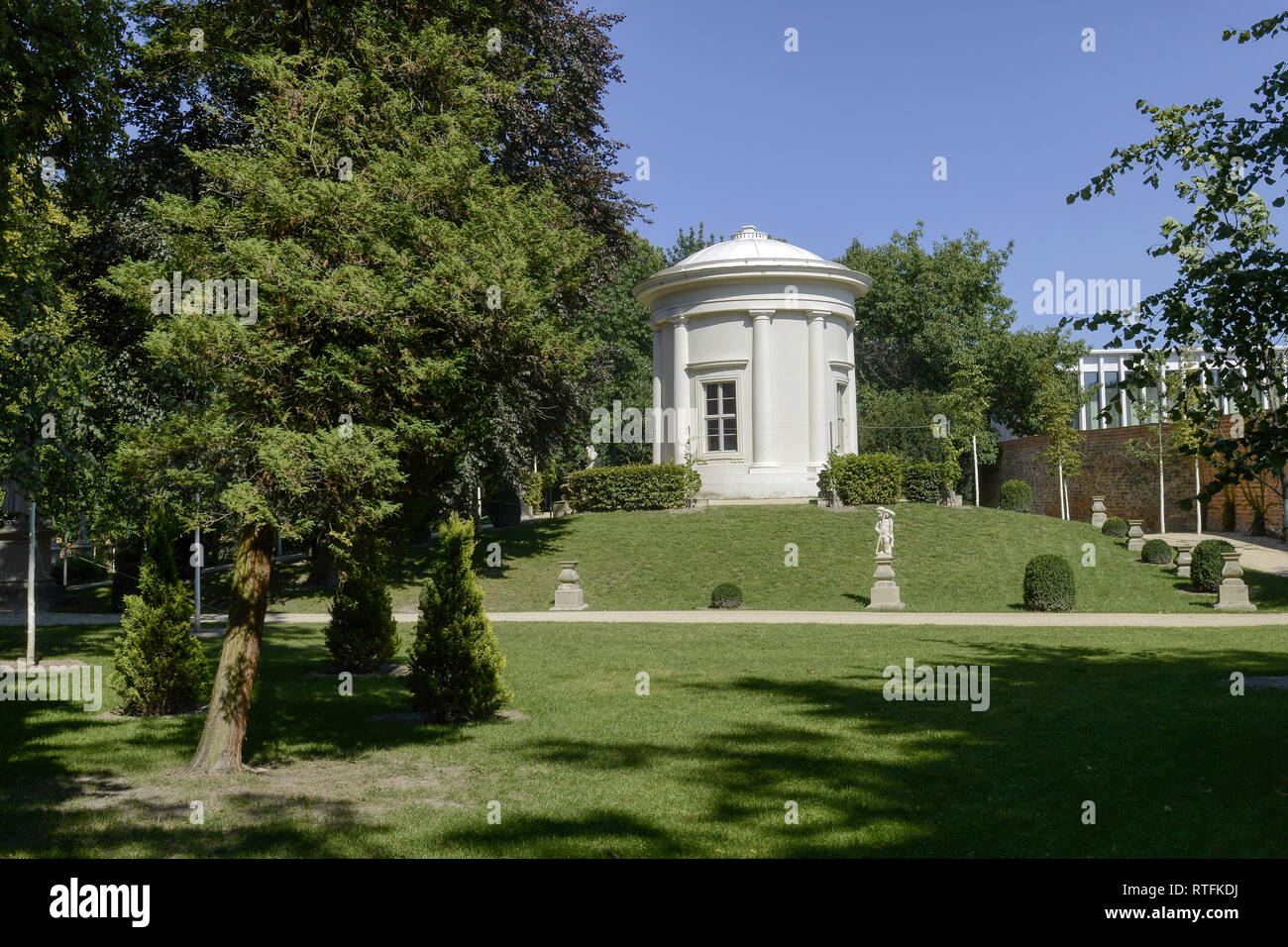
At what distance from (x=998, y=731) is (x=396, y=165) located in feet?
23.2

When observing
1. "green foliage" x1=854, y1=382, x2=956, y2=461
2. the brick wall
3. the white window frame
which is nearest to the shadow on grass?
the white window frame

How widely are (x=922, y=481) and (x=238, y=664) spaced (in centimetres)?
2547

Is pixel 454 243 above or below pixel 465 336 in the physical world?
above

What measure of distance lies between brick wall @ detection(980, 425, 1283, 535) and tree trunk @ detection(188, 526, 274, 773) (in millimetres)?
31639

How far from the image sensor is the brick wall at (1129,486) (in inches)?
1305

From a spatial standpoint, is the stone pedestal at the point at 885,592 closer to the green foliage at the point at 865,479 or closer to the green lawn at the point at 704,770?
the green lawn at the point at 704,770

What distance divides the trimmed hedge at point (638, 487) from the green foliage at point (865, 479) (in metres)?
4.34

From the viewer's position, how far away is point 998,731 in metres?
9.03

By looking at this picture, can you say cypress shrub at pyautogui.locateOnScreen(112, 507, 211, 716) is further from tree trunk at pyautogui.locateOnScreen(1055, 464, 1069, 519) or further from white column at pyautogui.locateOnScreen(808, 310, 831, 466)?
tree trunk at pyautogui.locateOnScreen(1055, 464, 1069, 519)

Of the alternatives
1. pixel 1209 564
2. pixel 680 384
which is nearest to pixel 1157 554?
pixel 1209 564

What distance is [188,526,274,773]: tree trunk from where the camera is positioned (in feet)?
26.5
